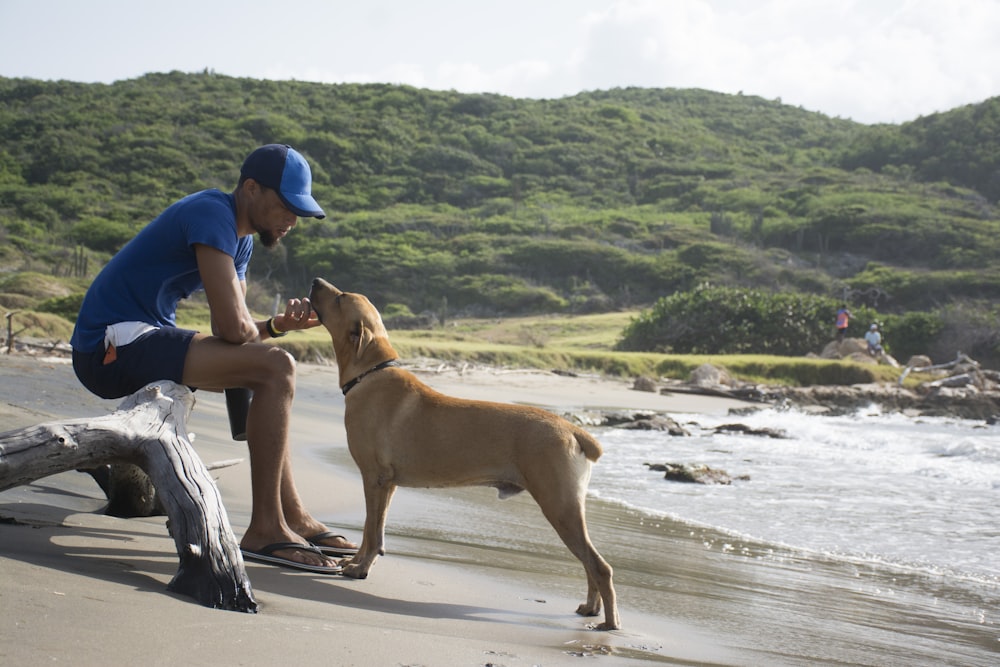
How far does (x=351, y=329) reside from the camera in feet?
17.5

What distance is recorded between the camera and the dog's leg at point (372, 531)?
469 cm

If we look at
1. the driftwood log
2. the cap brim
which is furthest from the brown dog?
the driftwood log

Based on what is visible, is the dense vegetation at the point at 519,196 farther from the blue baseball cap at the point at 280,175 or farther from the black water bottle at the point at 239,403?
the blue baseball cap at the point at 280,175

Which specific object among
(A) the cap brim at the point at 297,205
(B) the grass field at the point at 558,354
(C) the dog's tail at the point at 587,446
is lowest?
(B) the grass field at the point at 558,354

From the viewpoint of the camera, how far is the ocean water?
733 cm

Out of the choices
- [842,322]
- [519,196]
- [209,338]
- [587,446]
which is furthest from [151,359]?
[519,196]

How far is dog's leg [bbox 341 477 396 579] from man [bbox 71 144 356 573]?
13 centimetres

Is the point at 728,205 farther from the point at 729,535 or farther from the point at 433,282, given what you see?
the point at 729,535

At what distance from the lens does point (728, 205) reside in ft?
245

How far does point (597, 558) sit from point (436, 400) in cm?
120

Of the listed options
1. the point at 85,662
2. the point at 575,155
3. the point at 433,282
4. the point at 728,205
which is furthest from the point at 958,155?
the point at 85,662

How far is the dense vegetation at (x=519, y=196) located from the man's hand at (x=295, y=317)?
18.6 m

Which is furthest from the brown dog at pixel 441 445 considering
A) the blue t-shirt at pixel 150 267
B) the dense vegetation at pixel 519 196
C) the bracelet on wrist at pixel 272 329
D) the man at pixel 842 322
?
the man at pixel 842 322

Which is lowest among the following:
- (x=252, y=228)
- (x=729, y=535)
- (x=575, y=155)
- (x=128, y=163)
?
(x=729, y=535)
